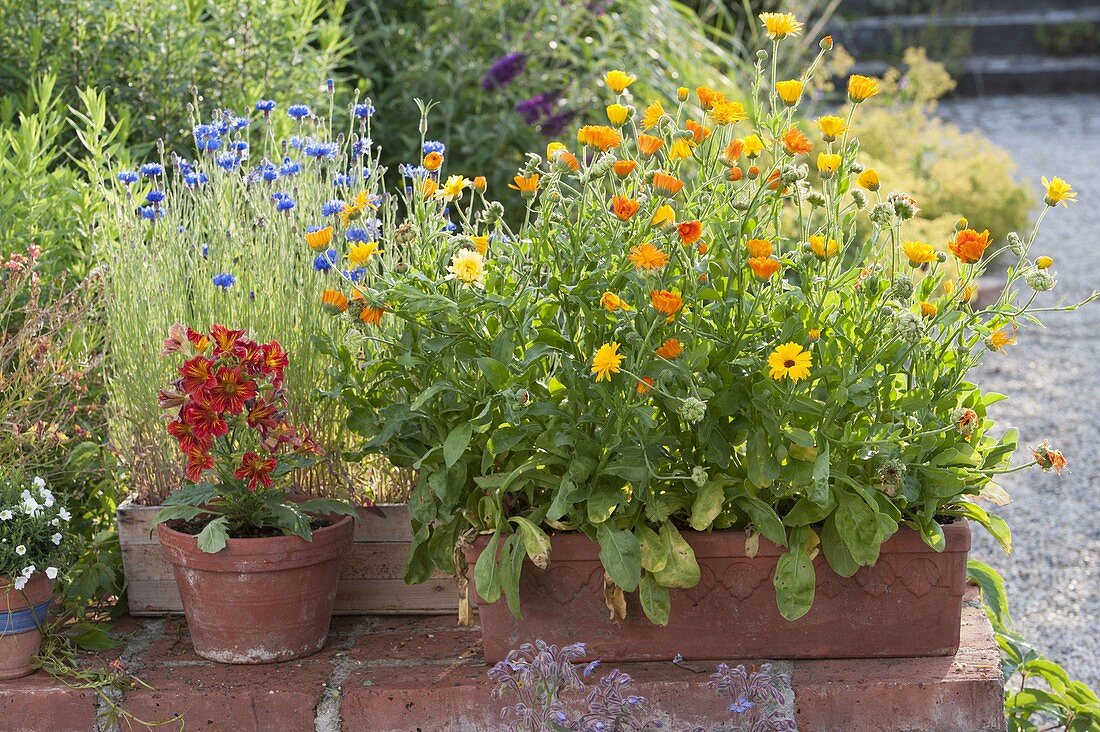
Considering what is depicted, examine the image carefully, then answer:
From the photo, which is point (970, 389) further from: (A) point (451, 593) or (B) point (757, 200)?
(A) point (451, 593)

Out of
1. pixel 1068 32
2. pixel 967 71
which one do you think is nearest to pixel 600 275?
pixel 967 71

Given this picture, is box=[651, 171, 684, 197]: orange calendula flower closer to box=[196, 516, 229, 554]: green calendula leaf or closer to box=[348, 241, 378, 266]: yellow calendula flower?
box=[348, 241, 378, 266]: yellow calendula flower

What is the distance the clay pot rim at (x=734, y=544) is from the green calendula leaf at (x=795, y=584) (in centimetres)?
4

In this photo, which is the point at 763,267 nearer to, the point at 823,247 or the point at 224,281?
the point at 823,247

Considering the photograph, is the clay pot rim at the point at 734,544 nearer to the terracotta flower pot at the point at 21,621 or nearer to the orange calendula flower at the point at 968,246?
the orange calendula flower at the point at 968,246

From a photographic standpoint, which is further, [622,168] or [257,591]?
[257,591]

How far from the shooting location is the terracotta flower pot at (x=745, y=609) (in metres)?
2.06

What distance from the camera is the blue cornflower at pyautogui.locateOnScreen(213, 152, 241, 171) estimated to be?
93.3 inches

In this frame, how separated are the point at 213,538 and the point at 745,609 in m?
0.88

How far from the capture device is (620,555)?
1985 millimetres

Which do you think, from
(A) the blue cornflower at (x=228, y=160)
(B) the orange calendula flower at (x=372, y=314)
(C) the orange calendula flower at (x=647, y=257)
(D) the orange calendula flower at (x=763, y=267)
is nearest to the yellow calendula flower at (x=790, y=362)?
(D) the orange calendula flower at (x=763, y=267)

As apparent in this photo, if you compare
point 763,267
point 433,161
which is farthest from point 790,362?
point 433,161

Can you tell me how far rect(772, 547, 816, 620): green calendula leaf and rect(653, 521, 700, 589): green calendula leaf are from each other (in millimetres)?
136

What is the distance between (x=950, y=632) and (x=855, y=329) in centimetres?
53
